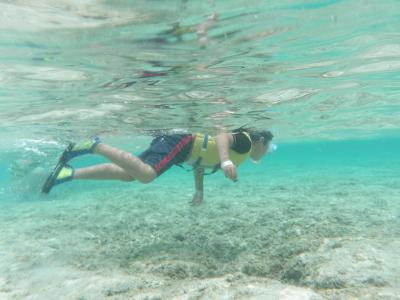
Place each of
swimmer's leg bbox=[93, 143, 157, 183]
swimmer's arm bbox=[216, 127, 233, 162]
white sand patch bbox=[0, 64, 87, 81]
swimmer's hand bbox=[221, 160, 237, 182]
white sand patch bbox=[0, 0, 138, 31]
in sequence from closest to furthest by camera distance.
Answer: white sand patch bbox=[0, 0, 138, 31], swimmer's hand bbox=[221, 160, 237, 182], swimmer's leg bbox=[93, 143, 157, 183], swimmer's arm bbox=[216, 127, 233, 162], white sand patch bbox=[0, 64, 87, 81]

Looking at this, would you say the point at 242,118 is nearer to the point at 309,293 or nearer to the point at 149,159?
the point at 149,159

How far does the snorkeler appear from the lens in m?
7.92

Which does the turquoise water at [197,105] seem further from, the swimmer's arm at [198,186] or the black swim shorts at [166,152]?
the black swim shorts at [166,152]

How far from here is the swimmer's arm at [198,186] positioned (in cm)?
921

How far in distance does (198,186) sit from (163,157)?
5.49 ft

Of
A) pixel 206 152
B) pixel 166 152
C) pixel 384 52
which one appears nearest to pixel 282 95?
pixel 384 52

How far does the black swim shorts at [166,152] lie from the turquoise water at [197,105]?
2029mm

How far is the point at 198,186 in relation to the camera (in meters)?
9.49

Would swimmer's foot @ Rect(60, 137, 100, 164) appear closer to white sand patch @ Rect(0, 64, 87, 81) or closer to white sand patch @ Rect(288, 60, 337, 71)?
white sand patch @ Rect(0, 64, 87, 81)

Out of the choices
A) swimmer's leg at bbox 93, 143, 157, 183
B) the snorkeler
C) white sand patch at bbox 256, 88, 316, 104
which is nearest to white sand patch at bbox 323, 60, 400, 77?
white sand patch at bbox 256, 88, 316, 104

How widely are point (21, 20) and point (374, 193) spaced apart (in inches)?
613

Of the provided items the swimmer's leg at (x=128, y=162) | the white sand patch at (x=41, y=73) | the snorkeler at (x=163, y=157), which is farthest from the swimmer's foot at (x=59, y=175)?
the white sand patch at (x=41, y=73)

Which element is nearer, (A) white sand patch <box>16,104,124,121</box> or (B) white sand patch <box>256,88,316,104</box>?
(B) white sand patch <box>256,88,316,104</box>

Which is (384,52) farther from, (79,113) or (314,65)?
(79,113)
